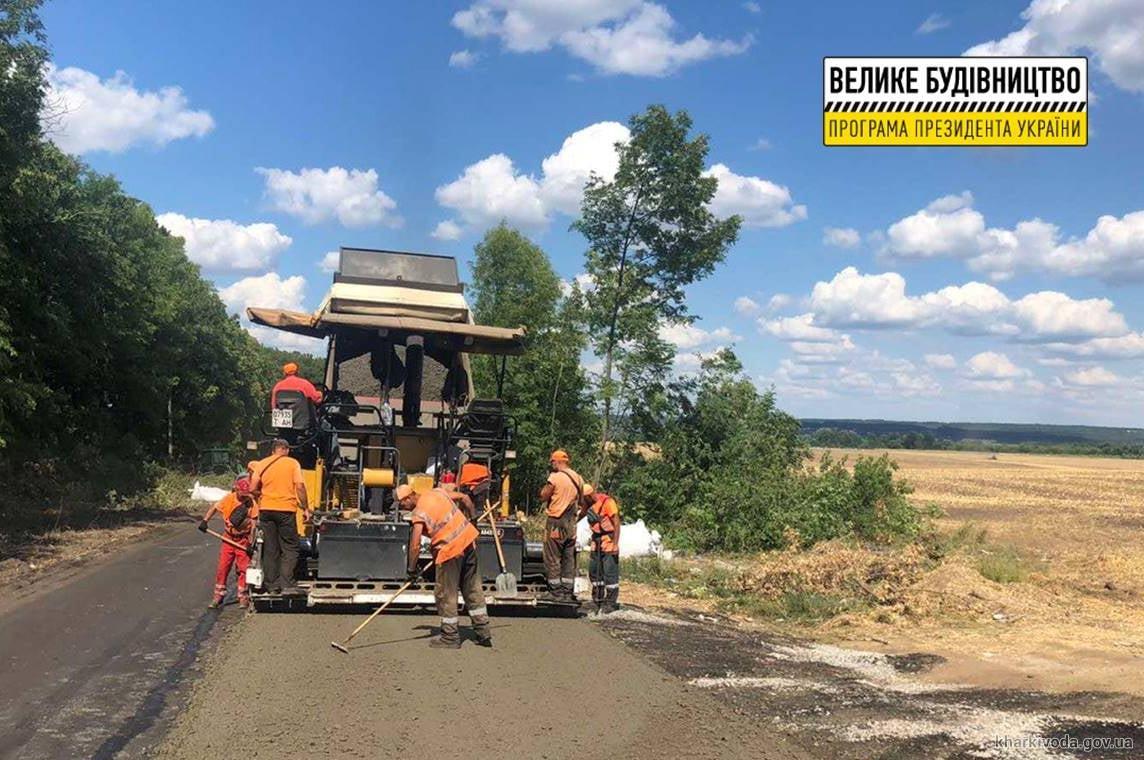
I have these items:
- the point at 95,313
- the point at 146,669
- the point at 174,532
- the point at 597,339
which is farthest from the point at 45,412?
the point at 146,669

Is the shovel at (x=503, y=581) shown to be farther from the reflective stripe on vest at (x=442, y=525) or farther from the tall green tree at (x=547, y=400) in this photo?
the tall green tree at (x=547, y=400)

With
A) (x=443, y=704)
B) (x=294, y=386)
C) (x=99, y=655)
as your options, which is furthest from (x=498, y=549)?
(x=99, y=655)

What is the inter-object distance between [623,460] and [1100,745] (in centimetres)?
1544

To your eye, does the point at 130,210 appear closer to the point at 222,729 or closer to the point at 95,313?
the point at 95,313

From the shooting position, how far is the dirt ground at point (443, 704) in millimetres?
5848

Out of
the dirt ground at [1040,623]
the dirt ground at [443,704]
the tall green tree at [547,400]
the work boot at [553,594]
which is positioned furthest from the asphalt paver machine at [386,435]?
the tall green tree at [547,400]

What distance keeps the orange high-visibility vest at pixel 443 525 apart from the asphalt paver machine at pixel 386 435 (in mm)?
1070

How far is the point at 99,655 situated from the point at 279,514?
2102mm

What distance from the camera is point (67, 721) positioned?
245 inches

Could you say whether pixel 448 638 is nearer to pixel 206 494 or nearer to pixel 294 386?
pixel 294 386

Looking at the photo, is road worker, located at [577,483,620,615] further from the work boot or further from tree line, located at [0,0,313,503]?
tree line, located at [0,0,313,503]

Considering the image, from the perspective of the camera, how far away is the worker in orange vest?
879cm

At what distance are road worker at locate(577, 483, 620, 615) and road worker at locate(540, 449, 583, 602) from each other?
0.20m

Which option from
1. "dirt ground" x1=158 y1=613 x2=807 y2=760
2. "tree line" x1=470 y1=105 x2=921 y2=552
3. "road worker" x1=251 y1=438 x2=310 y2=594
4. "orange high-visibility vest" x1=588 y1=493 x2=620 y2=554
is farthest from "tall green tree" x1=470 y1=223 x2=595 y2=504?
"dirt ground" x1=158 y1=613 x2=807 y2=760
